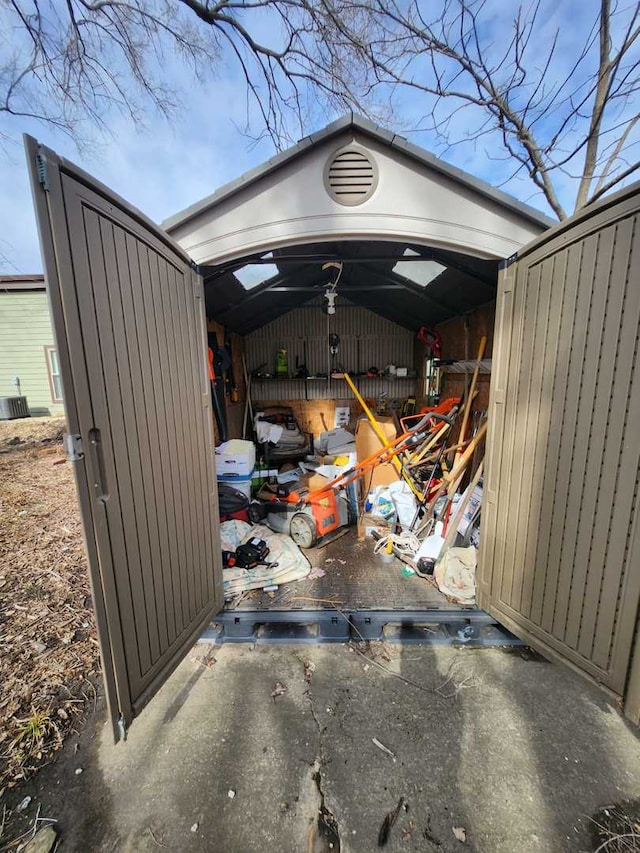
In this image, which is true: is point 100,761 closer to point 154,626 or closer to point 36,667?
point 154,626

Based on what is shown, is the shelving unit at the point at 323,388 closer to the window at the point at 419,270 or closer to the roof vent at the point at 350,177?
the window at the point at 419,270

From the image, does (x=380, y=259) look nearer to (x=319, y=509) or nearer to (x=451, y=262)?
(x=451, y=262)

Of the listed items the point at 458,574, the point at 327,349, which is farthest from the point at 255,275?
the point at 458,574

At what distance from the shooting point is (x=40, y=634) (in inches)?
82.1

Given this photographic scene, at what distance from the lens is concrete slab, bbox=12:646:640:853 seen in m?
1.25

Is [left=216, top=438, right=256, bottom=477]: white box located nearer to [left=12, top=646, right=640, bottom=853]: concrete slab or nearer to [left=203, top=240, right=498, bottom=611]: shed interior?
[left=203, top=240, right=498, bottom=611]: shed interior

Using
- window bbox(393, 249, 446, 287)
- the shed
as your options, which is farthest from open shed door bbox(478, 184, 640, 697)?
window bbox(393, 249, 446, 287)

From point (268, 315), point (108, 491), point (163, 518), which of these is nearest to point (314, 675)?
point (163, 518)

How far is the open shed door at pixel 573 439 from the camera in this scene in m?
1.39

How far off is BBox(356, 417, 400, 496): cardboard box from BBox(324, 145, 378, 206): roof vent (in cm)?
282

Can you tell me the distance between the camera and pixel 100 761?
4.88 ft

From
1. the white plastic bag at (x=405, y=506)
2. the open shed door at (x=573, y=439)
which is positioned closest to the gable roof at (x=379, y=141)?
the open shed door at (x=573, y=439)

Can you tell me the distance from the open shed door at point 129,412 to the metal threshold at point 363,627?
284 millimetres

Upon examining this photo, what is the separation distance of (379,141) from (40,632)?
3.76 m
